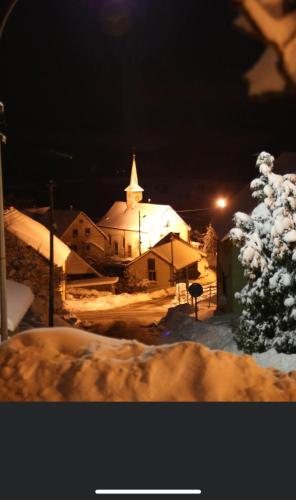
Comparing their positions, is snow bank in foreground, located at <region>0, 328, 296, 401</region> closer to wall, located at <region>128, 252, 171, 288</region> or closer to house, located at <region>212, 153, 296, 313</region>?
house, located at <region>212, 153, 296, 313</region>

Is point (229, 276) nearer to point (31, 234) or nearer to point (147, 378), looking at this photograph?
point (31, 234)

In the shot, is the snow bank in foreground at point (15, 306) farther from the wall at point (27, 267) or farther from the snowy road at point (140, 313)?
the snowy road at point (140, 313)

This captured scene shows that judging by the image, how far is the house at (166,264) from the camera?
1909 inches

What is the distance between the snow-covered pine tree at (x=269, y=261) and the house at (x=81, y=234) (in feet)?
141

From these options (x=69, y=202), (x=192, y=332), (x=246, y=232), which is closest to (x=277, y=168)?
(x=192, y=332)

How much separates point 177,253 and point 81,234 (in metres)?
11.1

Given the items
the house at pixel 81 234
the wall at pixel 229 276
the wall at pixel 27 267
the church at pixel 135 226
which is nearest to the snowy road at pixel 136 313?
the wall at pixel 229 276

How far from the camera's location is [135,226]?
57.3 m

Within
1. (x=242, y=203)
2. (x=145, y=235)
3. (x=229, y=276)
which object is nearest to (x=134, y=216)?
(x=145, y=235)

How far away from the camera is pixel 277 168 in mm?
21797

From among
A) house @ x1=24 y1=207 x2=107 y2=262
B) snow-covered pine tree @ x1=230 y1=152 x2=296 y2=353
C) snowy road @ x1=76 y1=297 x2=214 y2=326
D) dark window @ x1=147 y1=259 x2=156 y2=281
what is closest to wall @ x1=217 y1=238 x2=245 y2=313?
snowy road @ x1=76 y1=297 x2=214 y2=326

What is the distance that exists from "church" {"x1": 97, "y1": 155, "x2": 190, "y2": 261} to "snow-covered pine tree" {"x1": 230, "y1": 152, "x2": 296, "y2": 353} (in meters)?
42.2
